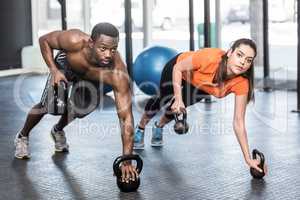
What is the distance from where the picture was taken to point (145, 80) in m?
5.38

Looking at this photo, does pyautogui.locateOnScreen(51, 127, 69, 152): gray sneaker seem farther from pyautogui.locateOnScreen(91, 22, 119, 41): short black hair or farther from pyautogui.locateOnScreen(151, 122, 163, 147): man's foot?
pyautogui.locateOnScreen(91, 22, 119, 41): short black hair

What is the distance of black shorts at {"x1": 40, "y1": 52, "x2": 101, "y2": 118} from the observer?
3301 mm

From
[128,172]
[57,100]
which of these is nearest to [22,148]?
[57,100]

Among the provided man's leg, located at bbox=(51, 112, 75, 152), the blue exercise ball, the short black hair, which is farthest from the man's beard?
the blue exercise ball

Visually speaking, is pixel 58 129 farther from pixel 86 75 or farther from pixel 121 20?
pixel 121 20

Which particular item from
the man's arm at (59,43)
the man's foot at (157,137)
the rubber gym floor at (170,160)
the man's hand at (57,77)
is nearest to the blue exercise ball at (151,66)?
the rubber gym floor at (170,160)

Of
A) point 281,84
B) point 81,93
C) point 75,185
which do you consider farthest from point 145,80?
point 75,185

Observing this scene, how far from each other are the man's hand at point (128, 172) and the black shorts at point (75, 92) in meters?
0.59

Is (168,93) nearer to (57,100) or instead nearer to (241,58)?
(57,100)

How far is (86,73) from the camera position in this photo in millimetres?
3160

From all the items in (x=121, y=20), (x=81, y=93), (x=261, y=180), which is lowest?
(x=261, y=180)

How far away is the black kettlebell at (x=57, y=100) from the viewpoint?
326cm

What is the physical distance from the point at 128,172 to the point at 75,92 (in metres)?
0.70

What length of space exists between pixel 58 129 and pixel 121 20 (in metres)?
3.78
